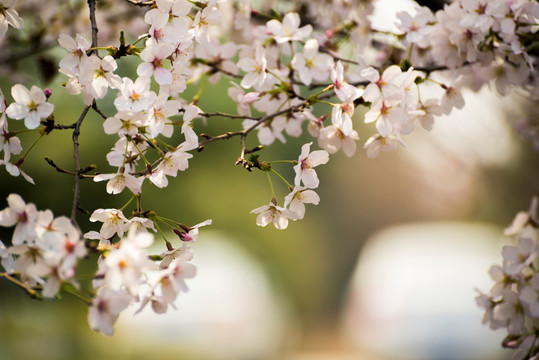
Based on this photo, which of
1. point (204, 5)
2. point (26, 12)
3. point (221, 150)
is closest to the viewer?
point (204, 5)

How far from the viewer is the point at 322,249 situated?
16391 mm

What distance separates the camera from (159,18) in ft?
3.19

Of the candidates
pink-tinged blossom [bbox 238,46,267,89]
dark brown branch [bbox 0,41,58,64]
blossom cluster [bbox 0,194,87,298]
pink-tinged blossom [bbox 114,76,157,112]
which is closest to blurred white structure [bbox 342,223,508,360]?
dark brown branch [bbox 0,41,58,64]

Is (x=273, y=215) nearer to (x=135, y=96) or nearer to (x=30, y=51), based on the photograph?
(x=135, y=96)

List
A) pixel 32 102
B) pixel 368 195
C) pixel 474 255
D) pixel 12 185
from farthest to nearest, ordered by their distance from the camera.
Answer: pixel 368 195, pixel 474 255, pixel 12 185, pixel 32 102

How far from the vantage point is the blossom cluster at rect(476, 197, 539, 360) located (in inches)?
43.9

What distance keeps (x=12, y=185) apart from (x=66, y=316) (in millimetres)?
2202

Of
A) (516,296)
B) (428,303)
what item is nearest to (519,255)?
(516,296)

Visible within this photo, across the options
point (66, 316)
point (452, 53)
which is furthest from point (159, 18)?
point (66, 316)

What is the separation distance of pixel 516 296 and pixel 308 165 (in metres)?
0.49

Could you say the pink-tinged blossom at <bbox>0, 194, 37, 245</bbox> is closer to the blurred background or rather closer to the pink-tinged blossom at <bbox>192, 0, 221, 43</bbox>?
the pink-tinged blossom at <bbox>192, 0, 221, 43</bbox>

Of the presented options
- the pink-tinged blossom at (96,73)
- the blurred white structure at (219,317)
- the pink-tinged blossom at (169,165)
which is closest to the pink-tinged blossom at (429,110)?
the pink-tinged blossom at (169,165)

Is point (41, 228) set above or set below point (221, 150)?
below

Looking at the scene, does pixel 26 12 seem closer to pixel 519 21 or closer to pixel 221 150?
pixel 519 21
